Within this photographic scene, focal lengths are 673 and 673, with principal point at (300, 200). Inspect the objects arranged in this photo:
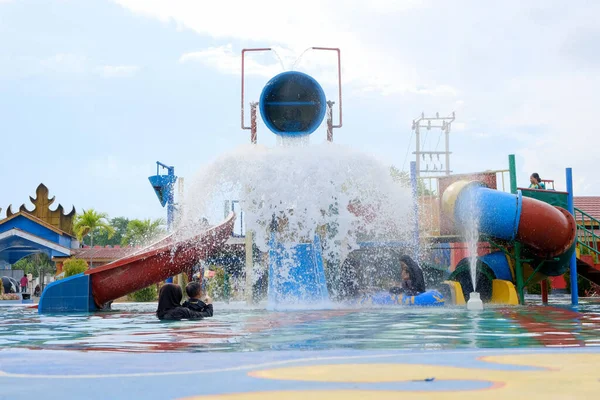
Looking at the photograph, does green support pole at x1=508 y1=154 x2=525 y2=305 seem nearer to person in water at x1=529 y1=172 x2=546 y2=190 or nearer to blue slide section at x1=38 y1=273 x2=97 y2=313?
person in water at x1=529 y1=172 x2=546 y2=190

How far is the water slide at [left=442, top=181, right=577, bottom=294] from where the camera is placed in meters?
12.4

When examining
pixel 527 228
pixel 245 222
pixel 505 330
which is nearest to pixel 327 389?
pixel 505 330

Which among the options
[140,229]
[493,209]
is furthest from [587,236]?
[140,229]

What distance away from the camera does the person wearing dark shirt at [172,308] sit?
873cm

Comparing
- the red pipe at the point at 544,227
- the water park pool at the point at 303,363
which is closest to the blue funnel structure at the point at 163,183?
the red pipe at the point at 544,227

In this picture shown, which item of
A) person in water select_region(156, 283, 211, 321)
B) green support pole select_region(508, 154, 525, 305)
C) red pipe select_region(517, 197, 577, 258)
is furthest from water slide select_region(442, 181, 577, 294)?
person in water select_region(156, 283, 211, 321)

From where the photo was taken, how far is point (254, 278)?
1399 centimetres

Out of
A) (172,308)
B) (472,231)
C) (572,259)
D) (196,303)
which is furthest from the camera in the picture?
(572,259)

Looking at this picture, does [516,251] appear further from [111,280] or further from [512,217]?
[111,280]

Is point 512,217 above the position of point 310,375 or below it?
above

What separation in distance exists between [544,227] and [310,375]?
403 inches

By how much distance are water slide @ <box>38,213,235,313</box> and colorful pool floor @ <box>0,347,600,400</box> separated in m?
8.54

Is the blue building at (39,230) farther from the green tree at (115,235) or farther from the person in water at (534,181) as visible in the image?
the green tree at (115,235)

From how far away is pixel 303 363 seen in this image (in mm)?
3746
